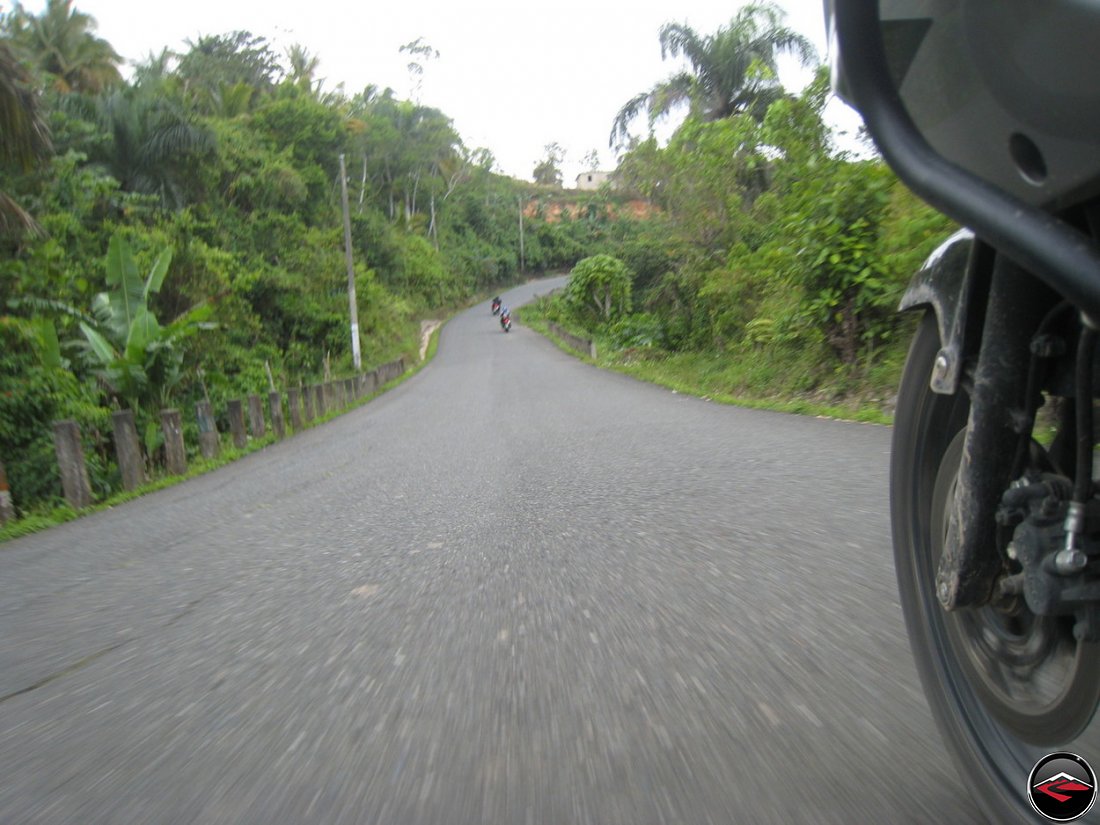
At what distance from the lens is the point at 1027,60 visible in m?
1.21

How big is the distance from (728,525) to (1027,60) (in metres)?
3.44

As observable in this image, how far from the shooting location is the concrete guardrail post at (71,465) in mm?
8812

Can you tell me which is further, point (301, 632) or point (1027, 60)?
point (301, 632)

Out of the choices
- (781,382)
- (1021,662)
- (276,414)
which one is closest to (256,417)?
(276,414)

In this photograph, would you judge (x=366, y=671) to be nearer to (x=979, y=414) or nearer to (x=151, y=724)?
(x=151, y=724)

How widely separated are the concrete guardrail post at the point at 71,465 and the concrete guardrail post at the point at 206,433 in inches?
136

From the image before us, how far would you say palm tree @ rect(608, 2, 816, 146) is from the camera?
2609 centimetres

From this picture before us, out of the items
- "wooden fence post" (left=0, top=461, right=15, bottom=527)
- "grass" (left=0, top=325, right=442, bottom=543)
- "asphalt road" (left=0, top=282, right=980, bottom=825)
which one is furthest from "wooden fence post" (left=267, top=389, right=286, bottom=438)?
"asphalt road" (left=0, top=282, right=980, bottom=825)

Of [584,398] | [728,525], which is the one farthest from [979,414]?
[584,398]

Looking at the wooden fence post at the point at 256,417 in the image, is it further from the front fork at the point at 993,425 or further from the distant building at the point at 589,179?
the distant building at the point at 589,179

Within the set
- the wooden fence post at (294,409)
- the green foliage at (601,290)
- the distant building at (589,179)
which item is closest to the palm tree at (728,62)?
the green foliage at (601,290)

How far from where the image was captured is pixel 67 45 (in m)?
34.0

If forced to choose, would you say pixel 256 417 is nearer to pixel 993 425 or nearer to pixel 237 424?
pixel 237 424

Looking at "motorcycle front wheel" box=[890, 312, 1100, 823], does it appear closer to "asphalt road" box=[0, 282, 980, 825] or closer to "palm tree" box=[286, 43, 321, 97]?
"asphalt road" box=[0, 282, 980, 825]
